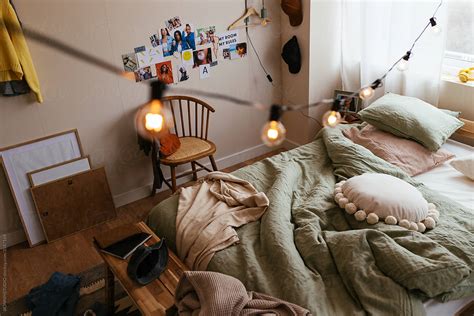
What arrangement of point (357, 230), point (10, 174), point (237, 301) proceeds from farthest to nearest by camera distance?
point (10, 174)
point (357, 230)
point (237, 301)

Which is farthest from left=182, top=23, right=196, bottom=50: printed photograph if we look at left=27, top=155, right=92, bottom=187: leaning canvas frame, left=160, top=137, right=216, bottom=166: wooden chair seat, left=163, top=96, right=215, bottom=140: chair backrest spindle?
left=27, top=155, right=92, bottom=187: leaning canvas frame

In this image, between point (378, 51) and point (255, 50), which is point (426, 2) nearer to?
point (378, 51)

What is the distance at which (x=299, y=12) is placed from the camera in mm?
3330

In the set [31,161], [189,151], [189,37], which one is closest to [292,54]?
[189,37]

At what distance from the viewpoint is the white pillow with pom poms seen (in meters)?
1.96

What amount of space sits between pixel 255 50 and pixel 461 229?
219 cm

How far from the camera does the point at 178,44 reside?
309cm

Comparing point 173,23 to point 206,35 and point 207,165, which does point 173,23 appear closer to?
point 206,35

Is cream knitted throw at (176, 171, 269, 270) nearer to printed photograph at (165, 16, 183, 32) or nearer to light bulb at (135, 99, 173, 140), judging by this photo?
light bulb at (135, 99, 173, 140)

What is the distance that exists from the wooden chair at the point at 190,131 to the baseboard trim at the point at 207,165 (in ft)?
0.31

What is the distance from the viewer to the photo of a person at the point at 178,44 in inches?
120

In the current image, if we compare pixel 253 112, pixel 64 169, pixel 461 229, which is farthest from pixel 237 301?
pixel 253 112

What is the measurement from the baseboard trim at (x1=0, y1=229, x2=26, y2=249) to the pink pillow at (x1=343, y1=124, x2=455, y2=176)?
2.43 metres

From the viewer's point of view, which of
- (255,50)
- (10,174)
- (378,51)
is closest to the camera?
(10,174)
